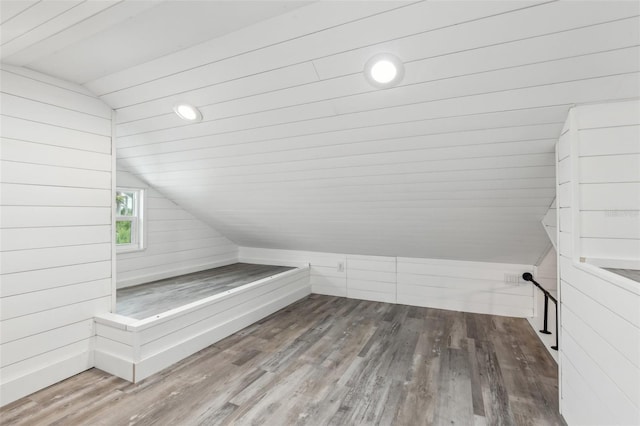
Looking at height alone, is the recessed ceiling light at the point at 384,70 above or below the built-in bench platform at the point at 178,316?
above

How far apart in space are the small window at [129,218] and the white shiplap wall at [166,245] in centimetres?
7

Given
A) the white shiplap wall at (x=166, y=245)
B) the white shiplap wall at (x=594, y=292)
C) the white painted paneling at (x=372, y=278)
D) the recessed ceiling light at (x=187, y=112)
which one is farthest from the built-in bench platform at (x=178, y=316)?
the white shiplap wall at (x=594, y=292)

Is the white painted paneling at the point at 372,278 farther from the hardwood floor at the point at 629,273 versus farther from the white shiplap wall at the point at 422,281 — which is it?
the hardwood floor at the point at 629,273

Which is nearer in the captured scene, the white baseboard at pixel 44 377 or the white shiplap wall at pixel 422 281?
the white baseboard at pixel 44 377

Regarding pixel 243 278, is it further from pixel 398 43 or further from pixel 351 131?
pixel 398 43

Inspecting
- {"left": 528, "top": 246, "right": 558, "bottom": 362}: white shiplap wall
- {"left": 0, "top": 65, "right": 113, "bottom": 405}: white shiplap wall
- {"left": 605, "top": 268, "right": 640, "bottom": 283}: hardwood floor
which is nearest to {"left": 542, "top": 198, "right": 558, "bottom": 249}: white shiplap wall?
{"left": 528, "top": 246, "right": 558, "bottom": 362}: white shiplap wall

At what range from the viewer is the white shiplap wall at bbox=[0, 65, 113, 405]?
1.79 m

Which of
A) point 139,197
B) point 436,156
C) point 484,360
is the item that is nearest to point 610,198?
point 436,156

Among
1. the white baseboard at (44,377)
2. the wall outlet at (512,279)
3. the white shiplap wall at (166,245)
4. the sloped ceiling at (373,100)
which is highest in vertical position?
the sloped ceiling at (373,100)

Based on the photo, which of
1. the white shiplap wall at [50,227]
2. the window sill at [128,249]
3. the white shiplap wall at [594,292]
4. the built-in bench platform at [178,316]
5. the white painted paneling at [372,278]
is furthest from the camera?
the white painted paneling at [372,278]

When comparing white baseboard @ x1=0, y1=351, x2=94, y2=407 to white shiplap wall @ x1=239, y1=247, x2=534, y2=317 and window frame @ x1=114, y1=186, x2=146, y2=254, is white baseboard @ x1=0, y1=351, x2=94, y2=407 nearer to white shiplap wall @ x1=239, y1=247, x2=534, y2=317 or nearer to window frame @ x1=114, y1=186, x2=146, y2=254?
window frame @ x1=114, y1=186, x2=146, y2=254

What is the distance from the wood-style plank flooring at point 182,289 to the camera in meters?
2.50

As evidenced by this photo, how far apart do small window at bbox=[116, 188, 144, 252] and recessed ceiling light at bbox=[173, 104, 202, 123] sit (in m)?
1.58

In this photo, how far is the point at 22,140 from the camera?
1836mm
